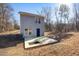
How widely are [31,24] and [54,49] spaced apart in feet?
1.94

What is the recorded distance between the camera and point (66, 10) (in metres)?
5.88

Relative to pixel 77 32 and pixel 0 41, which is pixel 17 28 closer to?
pixel 0 41

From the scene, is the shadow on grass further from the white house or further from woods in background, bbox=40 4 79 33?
woods in background, bbox=40 4 79 33

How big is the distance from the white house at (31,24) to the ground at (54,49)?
Result: 0.24 metres

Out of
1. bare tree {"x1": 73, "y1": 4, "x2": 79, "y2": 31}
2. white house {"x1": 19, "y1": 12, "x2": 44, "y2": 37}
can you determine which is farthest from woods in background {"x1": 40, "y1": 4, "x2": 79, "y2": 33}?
white house {"x1": 19, "y1": 12, "x2": 44, "y2": 37}

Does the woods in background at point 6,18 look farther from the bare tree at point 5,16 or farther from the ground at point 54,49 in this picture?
the ground at point 54,49

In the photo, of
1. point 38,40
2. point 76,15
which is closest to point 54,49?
point 38,40

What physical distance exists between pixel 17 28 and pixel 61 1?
2.95ft

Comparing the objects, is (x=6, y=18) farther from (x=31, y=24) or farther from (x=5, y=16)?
(x=31, y=24)

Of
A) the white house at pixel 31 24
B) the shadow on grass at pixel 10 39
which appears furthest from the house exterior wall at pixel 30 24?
the shadow on grass at pixel 10 39

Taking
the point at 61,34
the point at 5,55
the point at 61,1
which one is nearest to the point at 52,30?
the point at 61,34

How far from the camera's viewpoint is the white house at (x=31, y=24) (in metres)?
5.84

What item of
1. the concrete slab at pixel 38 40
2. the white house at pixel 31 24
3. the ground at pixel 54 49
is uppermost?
the white house at pixel 31 24

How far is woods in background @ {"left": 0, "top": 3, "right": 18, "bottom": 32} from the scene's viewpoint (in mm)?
5855
